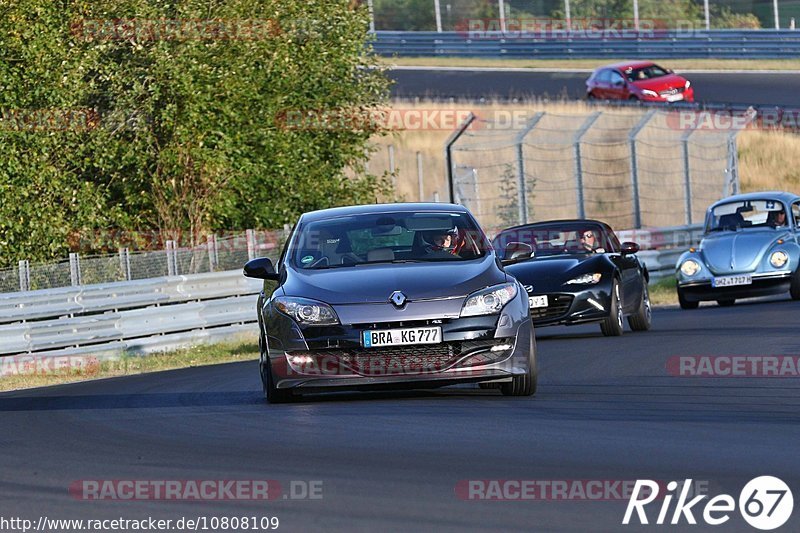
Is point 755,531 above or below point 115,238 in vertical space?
above

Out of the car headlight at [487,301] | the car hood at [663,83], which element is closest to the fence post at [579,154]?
the car hood at [663,83]

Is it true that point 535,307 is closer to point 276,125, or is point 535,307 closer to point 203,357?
point 203,357

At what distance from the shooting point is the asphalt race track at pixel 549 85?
143 feet

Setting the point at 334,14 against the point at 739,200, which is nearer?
the point at 739,200

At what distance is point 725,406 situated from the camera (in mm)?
10070

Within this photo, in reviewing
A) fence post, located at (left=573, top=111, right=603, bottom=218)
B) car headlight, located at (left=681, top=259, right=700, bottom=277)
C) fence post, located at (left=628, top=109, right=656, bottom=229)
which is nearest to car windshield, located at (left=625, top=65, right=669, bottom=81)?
fence post, located at (left=628, top=109, right=656, bottom=229)

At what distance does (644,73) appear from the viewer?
1770 inches

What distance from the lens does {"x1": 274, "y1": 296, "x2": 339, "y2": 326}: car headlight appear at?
34.3 ft

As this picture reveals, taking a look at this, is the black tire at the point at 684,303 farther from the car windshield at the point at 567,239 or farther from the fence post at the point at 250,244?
the fence post at the point at 250,244

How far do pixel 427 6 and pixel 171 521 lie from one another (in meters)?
49.2

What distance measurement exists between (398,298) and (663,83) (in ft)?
114

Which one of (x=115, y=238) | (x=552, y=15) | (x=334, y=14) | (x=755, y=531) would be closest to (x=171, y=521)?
(x=755, y=531)

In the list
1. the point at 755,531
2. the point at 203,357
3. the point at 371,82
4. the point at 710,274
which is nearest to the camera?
the point at 755,531

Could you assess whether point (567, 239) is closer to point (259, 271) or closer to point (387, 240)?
point (387, 240)
